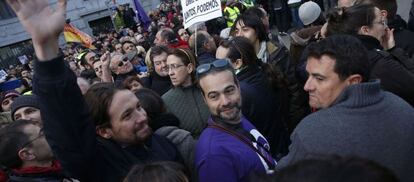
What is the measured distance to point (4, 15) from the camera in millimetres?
24094

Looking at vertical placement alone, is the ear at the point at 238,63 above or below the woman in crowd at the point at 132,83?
above

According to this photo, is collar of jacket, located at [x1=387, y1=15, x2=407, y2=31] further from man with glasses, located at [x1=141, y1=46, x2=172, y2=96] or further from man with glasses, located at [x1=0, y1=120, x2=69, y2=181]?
man with glasses, located at [x1=0, y1=120, x2=69, y2=181]

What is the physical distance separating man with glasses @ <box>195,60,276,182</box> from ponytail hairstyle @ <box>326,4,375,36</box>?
1000 mm

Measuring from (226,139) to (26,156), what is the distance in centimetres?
120

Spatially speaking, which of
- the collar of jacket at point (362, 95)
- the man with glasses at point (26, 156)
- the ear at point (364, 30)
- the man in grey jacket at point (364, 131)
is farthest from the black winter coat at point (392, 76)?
the man with glasses at point (26, 156)

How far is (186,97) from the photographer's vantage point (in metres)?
3.09

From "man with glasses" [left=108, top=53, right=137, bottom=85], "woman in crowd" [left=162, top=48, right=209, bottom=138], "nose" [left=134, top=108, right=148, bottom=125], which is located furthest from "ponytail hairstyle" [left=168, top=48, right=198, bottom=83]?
"man with glasses" [left=108, top=53, right=137, bottom=85]

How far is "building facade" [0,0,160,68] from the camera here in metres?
23.7

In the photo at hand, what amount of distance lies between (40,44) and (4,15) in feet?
86.4

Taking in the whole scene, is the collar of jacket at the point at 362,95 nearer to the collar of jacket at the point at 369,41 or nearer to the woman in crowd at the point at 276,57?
the collar of jacket at the point at 369,41

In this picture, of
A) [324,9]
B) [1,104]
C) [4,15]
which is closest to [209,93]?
[1,104]

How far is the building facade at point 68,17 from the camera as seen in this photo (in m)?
23.7

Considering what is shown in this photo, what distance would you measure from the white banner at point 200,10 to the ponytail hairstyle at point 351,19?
5.67 feet

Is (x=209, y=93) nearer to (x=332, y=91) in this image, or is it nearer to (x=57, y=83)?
(x=332, y=91)
